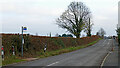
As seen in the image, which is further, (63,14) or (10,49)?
(63,14)

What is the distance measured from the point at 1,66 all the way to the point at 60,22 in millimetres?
48992

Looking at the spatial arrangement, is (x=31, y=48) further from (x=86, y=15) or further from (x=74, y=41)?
(x=86, y=15)

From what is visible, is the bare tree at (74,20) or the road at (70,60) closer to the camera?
the road at (70,60)

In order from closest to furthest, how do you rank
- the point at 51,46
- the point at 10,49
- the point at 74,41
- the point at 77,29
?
the point at 10,49, the point at 51,46, the point at 74,41, the point at 77,29

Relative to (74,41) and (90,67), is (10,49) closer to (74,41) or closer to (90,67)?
(90,67)

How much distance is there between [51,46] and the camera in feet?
110

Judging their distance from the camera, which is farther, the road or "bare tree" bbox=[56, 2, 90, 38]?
"bare tree" bbox=[56, 2, 90, 38]

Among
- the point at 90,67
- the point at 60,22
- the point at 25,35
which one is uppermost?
the point at 60,22

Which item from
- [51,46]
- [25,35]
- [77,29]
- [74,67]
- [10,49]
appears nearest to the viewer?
[74,67]

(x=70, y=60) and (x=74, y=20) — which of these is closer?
(x=70, y=60)

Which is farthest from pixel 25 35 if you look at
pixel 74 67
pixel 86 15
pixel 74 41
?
pixel 86 15

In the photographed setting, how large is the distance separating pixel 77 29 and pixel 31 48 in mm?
38459

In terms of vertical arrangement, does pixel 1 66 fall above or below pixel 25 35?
below

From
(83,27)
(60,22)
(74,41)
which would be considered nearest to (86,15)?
(83,27)
